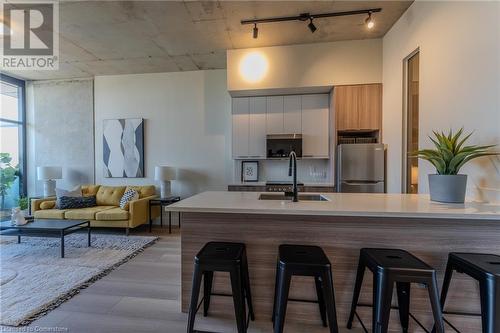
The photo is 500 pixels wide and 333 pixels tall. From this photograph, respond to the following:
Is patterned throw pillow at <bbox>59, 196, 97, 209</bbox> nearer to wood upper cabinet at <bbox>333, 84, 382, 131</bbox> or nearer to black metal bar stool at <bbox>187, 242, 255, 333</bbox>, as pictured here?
black metal bar stool at <bbox>187, 242, 255, 333</bbox>

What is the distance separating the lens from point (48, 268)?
2.96 meters

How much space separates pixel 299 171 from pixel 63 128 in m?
5.22

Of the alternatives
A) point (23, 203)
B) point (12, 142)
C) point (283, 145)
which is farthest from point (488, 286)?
point (12, 142)

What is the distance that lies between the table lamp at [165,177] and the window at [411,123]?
3.91 m

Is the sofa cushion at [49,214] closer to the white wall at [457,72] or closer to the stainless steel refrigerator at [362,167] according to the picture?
the stainless steel refrigerator at [362,167]

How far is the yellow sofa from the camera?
13.8 feet

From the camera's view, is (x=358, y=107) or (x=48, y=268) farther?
(x=358, y=107)

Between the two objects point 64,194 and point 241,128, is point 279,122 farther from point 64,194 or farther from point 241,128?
point 64,194

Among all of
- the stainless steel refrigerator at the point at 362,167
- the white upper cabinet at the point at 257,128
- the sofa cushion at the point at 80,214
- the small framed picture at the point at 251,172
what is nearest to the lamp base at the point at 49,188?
the sofa cushion at the point at 80,214

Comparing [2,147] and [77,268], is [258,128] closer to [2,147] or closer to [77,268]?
[77,268]

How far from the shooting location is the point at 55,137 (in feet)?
17.9

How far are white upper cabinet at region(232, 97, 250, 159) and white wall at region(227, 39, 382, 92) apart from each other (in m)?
0.38

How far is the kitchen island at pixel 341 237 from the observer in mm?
1733

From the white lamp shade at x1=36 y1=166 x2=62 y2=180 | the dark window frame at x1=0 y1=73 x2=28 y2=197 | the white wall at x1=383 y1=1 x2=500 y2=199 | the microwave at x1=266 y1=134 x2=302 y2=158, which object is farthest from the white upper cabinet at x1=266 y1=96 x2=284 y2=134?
the dark window frame at x1=0 y1=73 x2=28 y2=197
